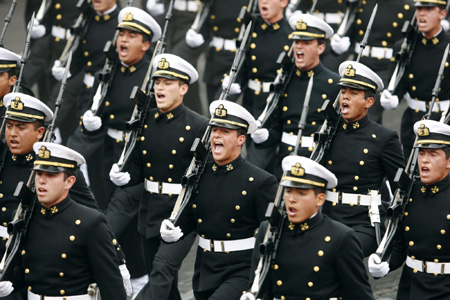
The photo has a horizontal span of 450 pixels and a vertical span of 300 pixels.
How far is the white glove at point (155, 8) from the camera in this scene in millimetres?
15188

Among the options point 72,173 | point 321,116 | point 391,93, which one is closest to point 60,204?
point 72,173

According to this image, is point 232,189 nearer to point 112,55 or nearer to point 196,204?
point 196,204

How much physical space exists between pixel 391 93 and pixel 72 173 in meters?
3.94

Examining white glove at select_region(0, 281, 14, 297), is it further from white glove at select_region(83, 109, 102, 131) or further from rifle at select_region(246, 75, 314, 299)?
white glove at select_region(83, 109, 102, 131)

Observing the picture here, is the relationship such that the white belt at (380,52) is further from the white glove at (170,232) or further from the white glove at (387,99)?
the white glove at (170,232)

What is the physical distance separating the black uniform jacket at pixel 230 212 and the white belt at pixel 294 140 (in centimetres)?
168

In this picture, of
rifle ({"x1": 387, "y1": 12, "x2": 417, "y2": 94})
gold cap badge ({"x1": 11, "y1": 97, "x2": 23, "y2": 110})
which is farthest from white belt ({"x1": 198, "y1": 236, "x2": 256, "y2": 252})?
rifle ({"x1": 387, "y1": 12, "x2": 417, "y2": 94})

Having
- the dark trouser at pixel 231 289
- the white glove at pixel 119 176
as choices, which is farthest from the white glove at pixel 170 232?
the white glove at pixel 119 176

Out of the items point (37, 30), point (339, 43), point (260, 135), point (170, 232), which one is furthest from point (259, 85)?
point (170, 232)

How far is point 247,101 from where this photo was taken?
42.2 feet

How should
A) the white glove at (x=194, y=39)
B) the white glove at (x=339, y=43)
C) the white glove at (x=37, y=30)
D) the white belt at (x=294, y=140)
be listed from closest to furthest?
the white belt at (x=294, y=140)
the white glove at (x=339, y=43)
the white glove at (x=194, y=39)
the white glove at (x=37, y=30)

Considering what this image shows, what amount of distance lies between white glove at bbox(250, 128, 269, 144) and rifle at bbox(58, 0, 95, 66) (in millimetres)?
2762

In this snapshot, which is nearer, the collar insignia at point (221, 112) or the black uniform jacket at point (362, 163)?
the collar insignia at point (221, 112)

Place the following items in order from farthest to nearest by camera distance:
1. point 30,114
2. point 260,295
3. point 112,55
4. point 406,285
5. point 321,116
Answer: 1. point 112,55
2. point 321,116
3. point 30,114
4. point 406,285
5. point 260,295
